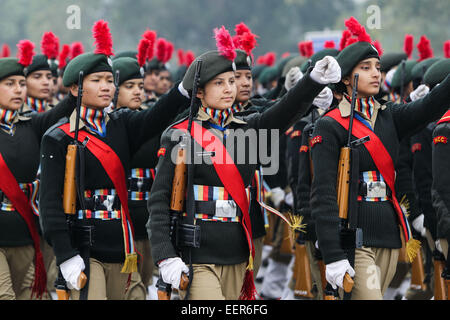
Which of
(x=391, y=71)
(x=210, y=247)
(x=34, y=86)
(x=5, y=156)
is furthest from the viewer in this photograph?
(x=391, y=71)

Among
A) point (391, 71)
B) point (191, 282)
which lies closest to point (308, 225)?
point (191, 282)

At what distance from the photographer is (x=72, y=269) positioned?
5301mm

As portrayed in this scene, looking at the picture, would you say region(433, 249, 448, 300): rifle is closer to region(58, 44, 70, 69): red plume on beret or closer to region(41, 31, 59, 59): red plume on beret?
region(41, 31, 59, 59): red plume on beret

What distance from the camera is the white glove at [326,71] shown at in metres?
4.68

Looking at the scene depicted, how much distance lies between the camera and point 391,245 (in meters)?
5.23

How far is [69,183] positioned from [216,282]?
1.17 metres

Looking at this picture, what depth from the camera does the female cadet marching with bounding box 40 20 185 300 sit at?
212 inches

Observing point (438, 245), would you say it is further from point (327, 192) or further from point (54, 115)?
point (54, 115)

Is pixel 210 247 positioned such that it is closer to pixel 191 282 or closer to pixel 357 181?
pixel 191 282

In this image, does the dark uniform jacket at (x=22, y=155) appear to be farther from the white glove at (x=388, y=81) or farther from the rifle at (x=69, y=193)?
the white glove at (x=388, y=81)

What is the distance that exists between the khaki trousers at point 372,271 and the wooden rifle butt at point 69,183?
1766mm
